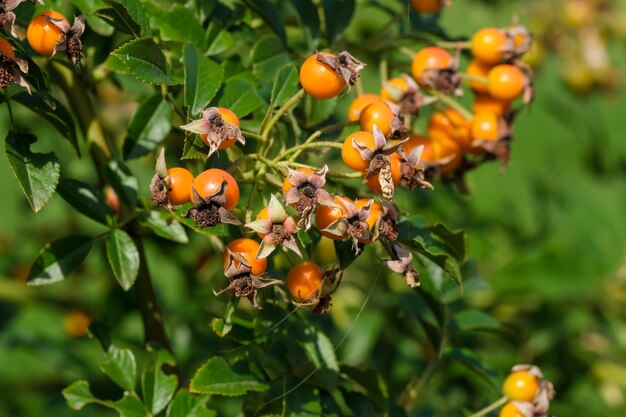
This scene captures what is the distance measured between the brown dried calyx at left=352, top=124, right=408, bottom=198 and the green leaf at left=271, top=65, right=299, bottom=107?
8.1 inches

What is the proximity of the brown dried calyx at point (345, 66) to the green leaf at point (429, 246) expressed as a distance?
0.25m

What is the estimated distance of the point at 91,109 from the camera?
1.60 m

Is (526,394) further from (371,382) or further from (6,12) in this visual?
(6,12)

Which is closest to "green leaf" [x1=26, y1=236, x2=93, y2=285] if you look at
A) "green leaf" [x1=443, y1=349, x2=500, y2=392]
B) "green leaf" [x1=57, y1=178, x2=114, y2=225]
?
"green leaf" [x1=57, y1=178, x2=114, y2=225]

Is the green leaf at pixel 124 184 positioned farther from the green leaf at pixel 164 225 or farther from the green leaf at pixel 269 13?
the green leaf at pixel 269 13

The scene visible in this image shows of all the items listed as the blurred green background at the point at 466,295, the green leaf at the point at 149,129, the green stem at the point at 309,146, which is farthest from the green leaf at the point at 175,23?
the blurred green background at the point at 466,295

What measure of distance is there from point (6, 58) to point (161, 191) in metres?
0.26

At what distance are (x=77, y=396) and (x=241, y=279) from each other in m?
0.52

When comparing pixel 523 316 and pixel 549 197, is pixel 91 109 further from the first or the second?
pixel 549 197

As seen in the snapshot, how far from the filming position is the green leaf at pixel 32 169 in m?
1.17

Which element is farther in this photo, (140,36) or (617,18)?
(617,18)

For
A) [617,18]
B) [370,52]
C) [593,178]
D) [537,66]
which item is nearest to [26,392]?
[370,52]

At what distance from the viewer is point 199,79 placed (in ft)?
4.00

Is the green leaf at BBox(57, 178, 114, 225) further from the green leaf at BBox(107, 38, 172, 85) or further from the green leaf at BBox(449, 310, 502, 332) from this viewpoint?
the green leaf at BBox(449, 310, 502, 332)
